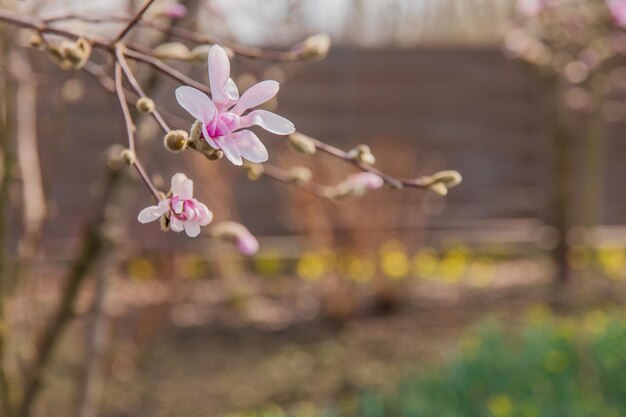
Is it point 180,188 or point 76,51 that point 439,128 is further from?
point 180,188

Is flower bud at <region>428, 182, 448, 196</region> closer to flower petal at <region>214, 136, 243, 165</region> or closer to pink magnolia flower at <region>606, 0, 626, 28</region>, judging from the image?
flower petal at <region>214, 136, 243, 165</region>

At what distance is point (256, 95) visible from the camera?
2.97 feet

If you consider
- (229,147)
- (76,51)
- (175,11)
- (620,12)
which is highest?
(620,12)

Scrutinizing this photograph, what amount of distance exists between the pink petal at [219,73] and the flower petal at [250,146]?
0.12ft

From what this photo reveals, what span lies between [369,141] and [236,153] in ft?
23.7

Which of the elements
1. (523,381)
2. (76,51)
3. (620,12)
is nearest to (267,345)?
(523,381)

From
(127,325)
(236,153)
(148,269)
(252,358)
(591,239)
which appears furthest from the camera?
(148,269)

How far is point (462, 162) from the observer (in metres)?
8.25

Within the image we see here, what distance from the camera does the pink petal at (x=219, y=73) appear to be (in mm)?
867

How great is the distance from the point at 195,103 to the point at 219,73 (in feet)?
0.12

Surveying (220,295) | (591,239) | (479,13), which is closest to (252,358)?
(220,295)

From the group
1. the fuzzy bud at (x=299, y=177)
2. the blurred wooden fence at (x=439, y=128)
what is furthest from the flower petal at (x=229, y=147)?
the blurred wooden fence at (x=439, y=128)

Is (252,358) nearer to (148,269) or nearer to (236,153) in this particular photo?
(148,269)

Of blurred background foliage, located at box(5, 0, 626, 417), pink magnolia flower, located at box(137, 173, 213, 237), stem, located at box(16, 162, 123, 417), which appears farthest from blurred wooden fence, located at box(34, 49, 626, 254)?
pink magnolia flower, located at box(137, 173, 213, 237)
